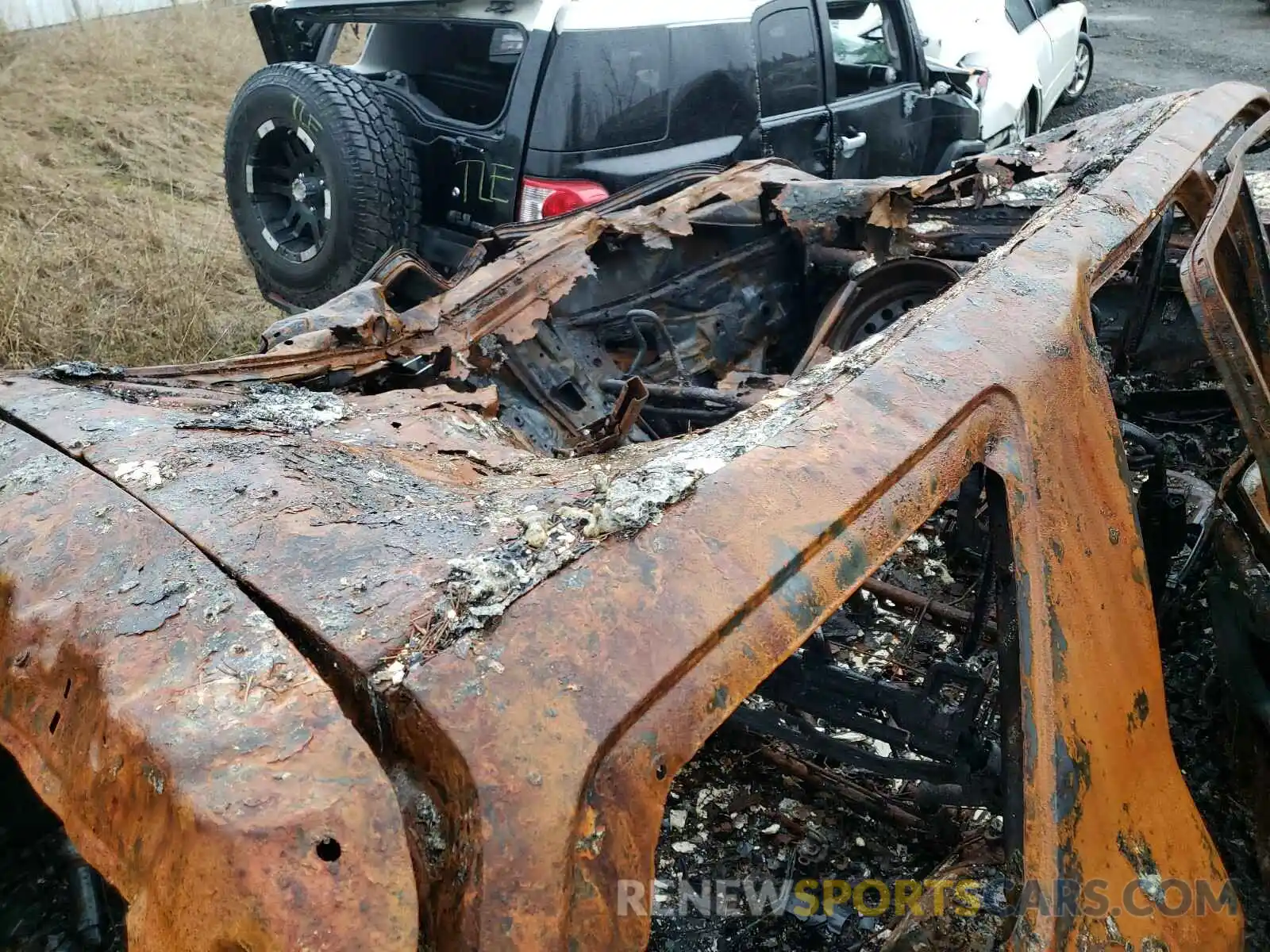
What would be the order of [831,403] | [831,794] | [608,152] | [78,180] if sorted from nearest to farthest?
[831,403]
[831,794]
[608,152]
[78,180]

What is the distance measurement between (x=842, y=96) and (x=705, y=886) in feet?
13.1

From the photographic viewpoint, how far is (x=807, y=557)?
3.37ft

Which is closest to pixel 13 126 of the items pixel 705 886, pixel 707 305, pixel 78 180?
pixel 78 180

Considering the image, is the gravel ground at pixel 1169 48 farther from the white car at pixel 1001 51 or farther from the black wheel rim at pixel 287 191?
the black wheel rim at pixel 287 191

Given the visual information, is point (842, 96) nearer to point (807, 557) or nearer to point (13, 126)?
point (807, 557)

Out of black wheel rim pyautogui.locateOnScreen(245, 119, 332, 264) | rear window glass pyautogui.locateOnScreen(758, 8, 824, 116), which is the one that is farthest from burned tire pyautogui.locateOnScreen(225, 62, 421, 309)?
rear window glass pyautogui.locateOnScreen(758, 8, 824, 116)

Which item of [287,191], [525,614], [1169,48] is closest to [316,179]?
[287,191]

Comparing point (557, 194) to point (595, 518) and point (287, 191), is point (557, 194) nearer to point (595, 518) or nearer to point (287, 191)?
point (287, 191)

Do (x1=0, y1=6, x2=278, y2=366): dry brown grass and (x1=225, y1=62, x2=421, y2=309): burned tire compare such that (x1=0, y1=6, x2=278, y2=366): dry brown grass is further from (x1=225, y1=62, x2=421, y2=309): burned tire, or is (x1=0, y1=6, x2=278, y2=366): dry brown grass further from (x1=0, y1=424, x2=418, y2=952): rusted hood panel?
(x1=0, y1=424, x2=418, y2=952): rusted hood panel

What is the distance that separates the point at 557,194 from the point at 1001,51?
13.0 ft

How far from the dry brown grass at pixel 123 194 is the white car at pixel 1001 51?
4476 millimetres

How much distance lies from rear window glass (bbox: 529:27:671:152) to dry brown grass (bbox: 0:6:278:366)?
102 inches

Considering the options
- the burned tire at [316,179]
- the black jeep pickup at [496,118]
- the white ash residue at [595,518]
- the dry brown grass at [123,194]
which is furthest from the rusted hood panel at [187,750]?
the dry brown grass at [123,194]

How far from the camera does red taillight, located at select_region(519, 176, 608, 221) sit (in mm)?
3445
